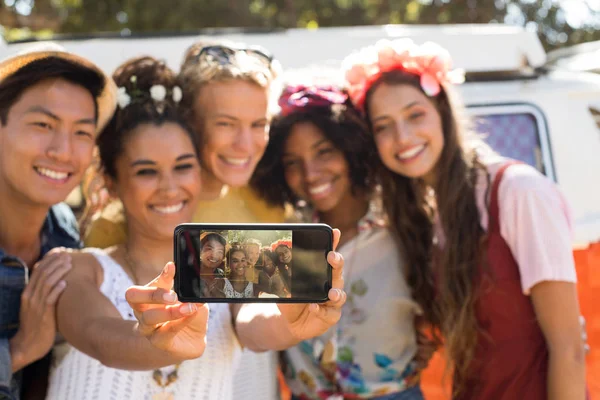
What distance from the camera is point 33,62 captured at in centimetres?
231

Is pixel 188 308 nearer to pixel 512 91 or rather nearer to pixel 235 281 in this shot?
pixel 235 281

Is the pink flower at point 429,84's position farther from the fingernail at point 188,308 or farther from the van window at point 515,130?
the fingernail at point 188,308

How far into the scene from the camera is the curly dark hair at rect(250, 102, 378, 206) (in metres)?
2.96

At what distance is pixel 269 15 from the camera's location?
12.1m

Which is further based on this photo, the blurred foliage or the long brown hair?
the blurred foliage

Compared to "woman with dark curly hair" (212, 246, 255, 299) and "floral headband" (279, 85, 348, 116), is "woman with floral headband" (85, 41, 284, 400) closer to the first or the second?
"floral headband" (279, 85, 348, 116)

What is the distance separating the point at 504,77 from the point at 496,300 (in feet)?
5.26

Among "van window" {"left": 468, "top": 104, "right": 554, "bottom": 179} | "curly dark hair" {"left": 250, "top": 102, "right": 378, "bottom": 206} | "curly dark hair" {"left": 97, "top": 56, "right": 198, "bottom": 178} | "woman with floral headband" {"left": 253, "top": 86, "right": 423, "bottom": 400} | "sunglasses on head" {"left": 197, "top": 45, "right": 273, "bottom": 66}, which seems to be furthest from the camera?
"van window" {"left": 468, "top": 104, "right": 554, "bottom": 179}

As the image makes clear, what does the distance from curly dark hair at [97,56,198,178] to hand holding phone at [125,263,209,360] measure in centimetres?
96

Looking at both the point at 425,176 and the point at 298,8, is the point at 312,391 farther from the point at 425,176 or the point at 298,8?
the point at 298,8

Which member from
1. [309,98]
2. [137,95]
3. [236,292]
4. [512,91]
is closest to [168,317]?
[236,292]

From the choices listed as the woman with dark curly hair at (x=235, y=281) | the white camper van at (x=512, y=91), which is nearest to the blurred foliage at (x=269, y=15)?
the white camper van at (x=512, y=91)

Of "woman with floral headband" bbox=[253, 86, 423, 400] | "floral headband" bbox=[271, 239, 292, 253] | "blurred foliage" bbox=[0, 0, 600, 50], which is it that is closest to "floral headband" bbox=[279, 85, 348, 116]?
"woman with floral headband" bbox=[253, 86, 423, 400]

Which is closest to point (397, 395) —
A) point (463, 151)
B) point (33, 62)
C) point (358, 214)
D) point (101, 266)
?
point (358, 214)
